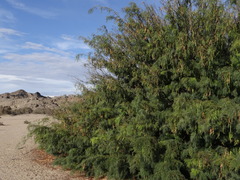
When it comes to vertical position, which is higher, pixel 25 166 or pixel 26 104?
pixel 26 104

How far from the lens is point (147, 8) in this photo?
9.64m

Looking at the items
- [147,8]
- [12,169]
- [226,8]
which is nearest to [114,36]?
[147,8]

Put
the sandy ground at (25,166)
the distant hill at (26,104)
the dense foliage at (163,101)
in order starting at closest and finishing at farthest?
the dense foliage at (163,101) → the sandy ground at (25,166) → the distant hill at (26,104)

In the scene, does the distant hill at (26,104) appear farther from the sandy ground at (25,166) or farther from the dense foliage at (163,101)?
the dense foliage at (163,101)

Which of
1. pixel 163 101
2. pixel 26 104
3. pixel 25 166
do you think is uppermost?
pixel 26 104

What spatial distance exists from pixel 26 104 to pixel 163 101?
3884 centimetres

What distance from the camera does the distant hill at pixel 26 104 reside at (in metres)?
35.8

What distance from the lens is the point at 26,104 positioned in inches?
1751

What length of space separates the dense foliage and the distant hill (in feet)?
10.7

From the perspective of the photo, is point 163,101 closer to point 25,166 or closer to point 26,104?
point 25,166

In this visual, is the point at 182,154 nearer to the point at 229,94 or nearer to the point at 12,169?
the point at 229,94

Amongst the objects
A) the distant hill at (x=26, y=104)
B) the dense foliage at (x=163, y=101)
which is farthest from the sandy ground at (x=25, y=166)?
the distant hill at (x=26, y=104)

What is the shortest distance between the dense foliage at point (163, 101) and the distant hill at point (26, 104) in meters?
3.26

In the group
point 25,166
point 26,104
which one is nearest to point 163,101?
point 25,166
